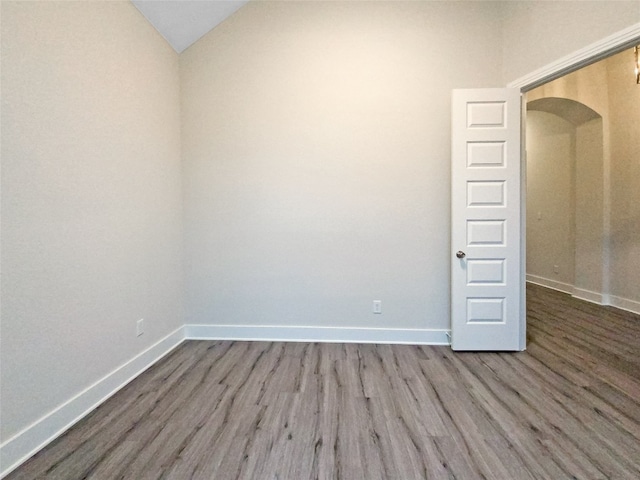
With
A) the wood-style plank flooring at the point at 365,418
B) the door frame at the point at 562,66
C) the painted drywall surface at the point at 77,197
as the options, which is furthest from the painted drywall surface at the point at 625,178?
the painted drywall surface at the point at 77,197

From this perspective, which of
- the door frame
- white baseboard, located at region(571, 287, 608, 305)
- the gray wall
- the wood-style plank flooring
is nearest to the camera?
the wood-style plank flooring

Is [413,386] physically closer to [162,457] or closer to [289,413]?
[289,413]

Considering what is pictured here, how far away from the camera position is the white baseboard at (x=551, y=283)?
492 centimetres

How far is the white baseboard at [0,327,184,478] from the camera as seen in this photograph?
4.73 ft

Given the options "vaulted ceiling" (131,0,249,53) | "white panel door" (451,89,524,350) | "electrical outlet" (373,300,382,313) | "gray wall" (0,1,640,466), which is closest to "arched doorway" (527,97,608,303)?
"white panel door" (451,89,524,350)

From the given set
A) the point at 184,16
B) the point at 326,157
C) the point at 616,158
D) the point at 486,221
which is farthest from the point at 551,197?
the point at 184,16

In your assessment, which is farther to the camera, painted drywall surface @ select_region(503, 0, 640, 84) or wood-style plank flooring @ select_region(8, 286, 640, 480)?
painted drywall surface @ select_region(503, 0, 640, 84)

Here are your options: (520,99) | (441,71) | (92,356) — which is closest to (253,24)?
(441,71)

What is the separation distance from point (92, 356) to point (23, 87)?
1.65 metres

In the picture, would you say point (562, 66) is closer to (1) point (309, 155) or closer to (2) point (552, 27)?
(2) point (552, 27)

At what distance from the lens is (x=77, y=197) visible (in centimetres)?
183

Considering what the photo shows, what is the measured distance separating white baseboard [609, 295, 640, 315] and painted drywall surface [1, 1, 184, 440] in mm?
5833

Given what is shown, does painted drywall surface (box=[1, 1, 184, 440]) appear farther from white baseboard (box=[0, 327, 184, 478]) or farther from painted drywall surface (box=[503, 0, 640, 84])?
painted drywall surface (box=[503, 0, 640, 84])

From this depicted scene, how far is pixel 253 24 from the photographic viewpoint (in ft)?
9.56
